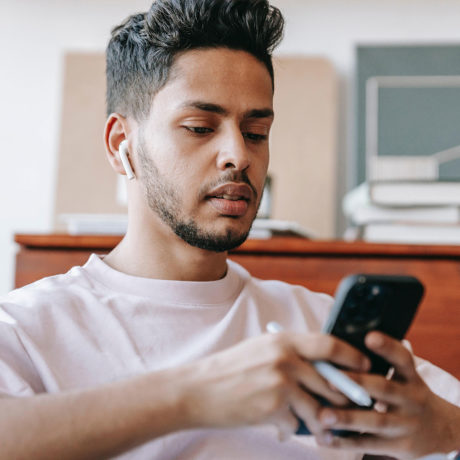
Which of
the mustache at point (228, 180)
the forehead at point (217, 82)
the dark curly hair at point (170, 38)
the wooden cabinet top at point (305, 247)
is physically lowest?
the wooden cabinet top at point (305, 247)

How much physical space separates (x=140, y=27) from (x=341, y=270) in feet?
1.90

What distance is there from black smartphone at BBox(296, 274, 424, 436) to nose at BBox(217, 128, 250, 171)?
299 millimetres

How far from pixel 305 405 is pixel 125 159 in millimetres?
523

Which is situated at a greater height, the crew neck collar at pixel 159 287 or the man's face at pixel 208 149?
the man's face at pixel 208 149

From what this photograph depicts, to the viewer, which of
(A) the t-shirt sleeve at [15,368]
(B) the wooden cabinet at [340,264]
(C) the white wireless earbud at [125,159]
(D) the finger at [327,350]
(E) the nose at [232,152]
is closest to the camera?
(D) the finger at [327,350]

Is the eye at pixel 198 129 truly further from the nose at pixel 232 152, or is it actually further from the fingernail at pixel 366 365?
the fingernail at pixel 366 365

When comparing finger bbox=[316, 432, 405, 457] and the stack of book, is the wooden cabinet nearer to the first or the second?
the stack of book

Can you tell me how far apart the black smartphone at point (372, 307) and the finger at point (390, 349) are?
1 centimetres

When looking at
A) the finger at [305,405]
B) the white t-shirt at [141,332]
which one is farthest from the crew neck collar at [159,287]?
the finger at [305,405]

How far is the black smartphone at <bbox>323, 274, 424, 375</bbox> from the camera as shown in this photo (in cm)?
59

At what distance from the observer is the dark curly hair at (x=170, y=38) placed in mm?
925

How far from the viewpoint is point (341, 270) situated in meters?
1.19

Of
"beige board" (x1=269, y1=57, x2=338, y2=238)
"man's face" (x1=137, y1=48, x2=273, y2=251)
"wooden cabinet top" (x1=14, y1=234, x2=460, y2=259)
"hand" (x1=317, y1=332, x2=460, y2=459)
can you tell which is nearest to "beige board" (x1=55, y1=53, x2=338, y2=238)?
"beige board" (x1=269, y1=57, x2=338, y2=238)

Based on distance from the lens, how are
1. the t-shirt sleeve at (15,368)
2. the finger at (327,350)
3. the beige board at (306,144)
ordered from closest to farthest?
the finger at (327,350) < the t-shirt sleeve at (15,368) < the beige board at (306,144)
